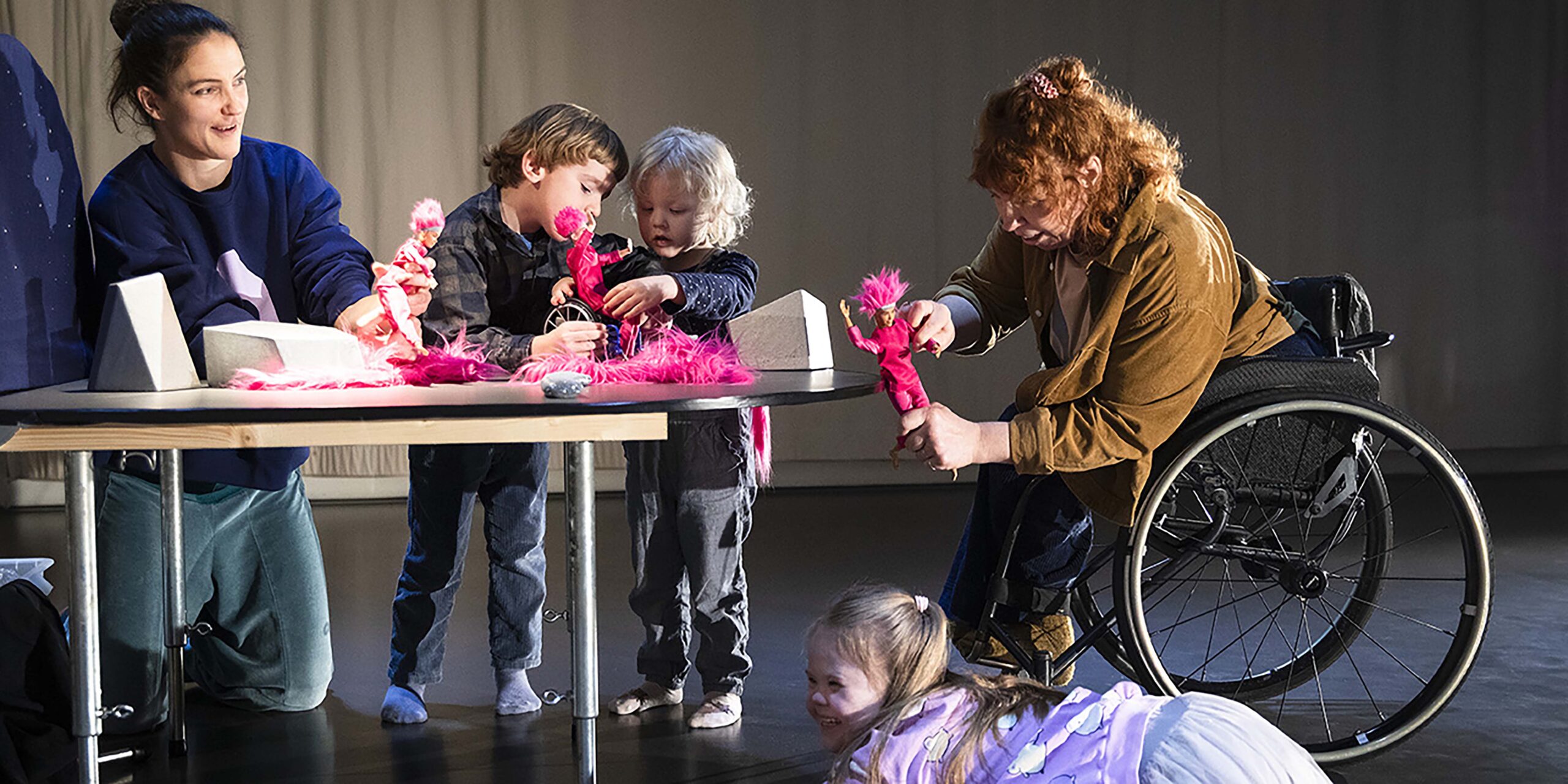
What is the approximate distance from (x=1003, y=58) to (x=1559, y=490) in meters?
2.92

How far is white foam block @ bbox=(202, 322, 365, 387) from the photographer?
2.15 m

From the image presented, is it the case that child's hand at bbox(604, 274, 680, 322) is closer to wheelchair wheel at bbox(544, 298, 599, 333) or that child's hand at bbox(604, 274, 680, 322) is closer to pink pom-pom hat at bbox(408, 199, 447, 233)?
wheelchair wheel at bbox(544, 298, 599, 333)

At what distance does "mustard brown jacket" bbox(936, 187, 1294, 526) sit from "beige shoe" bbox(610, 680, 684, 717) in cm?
104

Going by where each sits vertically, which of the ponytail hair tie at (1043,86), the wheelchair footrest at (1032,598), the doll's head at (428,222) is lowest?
the wheelchair footrest at (1032,598)

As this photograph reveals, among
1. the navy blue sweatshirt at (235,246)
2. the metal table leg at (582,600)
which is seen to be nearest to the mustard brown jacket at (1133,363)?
the metal table leg at (582,600)

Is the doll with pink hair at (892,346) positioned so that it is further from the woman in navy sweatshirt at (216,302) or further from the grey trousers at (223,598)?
the grey trousers at (223,598)

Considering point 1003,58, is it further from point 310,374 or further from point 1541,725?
point 310,374

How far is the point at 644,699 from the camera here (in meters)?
2.81

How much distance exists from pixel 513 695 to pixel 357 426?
1.10m

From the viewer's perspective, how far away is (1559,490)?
590 cm

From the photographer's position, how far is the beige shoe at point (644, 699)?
2.77 metres

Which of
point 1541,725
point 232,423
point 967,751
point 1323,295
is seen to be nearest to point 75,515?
point 232,423

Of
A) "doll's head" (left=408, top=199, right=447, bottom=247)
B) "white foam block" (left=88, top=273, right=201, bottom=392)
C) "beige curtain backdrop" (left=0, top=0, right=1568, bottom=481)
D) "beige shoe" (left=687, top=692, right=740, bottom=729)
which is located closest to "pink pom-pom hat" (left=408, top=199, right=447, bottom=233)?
"doll's head" (left=408, top=199, right=447, bottom=247)

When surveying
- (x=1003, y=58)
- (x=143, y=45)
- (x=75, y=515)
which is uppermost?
(x=1003, y=58)
